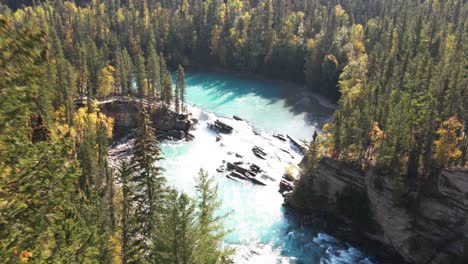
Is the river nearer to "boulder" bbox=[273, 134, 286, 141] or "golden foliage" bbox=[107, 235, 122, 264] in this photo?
"boulder" bbox=[273, 134, 286, 141]

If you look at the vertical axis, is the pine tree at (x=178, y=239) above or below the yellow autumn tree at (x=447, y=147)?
above

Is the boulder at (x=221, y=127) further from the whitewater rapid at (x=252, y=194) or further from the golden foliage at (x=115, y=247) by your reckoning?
the golden foliage at (x=115, y=247)

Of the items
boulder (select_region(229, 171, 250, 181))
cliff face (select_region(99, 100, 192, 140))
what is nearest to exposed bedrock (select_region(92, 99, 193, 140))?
cliff face (select_region(99, 100, 192, 140))

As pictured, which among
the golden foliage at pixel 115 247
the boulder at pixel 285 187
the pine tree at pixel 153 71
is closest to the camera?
the golden foliage at pixel 115 247

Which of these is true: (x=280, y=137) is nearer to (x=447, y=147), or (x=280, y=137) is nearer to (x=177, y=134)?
(x=177, y=134)

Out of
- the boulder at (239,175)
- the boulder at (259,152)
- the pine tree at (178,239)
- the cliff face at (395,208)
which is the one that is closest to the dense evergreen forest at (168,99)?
the pine tree at (178,239)

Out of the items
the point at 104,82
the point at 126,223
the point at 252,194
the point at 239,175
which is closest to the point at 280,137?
the point at 239,175

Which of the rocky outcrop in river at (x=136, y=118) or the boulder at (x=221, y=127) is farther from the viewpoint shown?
the boulder at (x=221, y=127)
